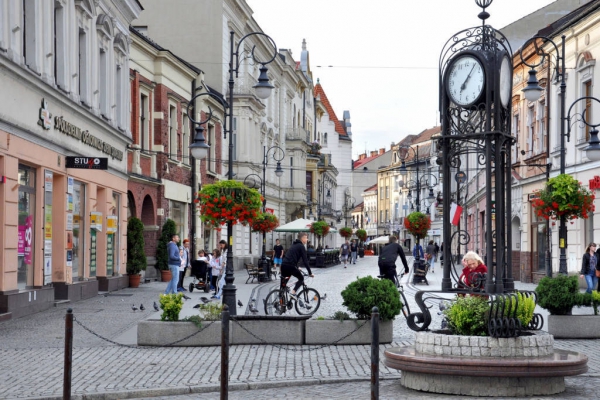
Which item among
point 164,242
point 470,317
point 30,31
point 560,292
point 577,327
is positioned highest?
point 30,31

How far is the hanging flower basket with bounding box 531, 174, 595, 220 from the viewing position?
83.6ft

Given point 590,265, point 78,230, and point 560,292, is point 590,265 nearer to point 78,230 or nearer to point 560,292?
point 560,292

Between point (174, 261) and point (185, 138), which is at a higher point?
point (185, 138)

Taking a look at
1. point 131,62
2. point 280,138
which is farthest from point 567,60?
point 280,138

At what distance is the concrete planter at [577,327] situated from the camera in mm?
16375

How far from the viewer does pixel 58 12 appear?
23.1m

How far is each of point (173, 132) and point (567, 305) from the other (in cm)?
2393

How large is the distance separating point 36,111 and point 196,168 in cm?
2127

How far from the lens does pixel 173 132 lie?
37.9m

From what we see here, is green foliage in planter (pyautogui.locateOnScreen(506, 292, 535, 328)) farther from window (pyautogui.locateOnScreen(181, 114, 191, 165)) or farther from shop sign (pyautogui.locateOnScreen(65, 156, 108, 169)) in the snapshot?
window (pyautogui.locateOnScreen(181, 114, 191, 165))

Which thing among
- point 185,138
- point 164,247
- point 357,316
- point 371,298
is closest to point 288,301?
point 357,316

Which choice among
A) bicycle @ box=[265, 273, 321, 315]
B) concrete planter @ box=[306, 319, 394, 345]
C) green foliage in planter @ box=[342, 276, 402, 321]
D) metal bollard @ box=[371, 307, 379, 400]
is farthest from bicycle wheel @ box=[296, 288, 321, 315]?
metal bollard @ box=[371, 307, 379, 400]

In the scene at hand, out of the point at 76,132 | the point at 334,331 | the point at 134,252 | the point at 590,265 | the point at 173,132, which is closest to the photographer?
the point at 334,331

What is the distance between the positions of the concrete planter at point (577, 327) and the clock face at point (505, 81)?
6018mm
